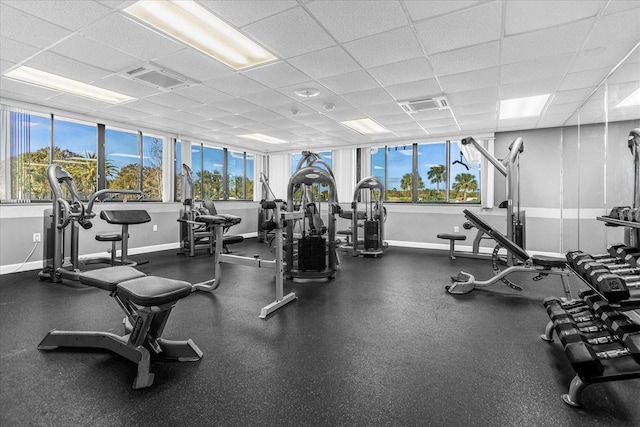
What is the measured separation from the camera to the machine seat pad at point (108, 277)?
1.94 meters

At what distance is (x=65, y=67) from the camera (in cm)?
350

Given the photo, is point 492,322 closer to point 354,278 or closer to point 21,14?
point 354,278

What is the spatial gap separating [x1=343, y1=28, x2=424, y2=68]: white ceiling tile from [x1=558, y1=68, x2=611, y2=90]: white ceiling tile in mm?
2020

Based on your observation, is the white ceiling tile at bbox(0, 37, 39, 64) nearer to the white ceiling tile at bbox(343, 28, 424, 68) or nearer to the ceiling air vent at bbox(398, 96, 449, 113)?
the white ceiling tile at bbox(343, 28, 424, 68)

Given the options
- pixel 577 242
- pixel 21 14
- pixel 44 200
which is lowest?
pixel 577 242

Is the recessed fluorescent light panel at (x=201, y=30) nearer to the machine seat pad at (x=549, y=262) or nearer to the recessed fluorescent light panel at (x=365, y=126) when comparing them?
the recessed fluorescent light panel at (x=365, y=126)

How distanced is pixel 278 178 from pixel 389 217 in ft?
11.8

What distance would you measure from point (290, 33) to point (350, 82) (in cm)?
131

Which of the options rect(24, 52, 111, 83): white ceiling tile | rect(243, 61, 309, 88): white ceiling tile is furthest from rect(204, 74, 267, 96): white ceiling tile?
rect(24, 52, 111, 83): white ceiling tile

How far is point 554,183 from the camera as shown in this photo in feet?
20.0

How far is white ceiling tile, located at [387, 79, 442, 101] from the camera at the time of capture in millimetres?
3936

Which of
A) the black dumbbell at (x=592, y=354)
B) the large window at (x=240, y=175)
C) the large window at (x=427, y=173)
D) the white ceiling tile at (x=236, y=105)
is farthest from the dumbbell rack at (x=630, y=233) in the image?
the large window at (x=240, y=175)

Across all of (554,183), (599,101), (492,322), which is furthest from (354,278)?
(554,183)

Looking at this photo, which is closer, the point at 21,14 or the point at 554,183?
the point at 21,14
